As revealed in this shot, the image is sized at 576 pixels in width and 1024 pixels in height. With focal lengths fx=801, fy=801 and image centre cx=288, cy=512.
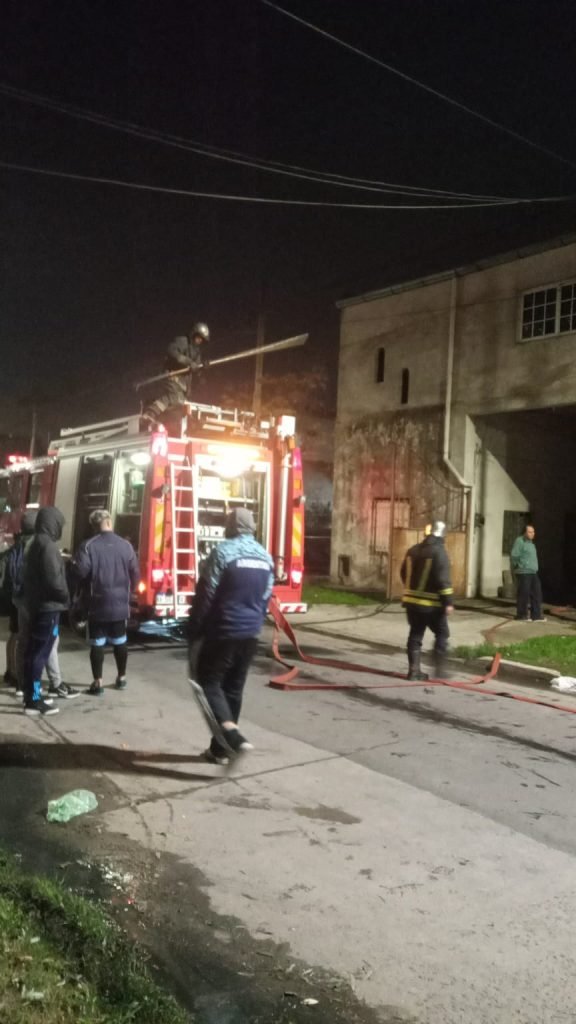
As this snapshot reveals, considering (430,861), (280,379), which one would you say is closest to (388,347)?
(280,379)

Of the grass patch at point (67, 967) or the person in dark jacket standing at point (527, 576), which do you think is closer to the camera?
the grass patch at point (67, 967)

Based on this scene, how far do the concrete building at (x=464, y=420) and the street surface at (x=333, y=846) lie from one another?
1009cm

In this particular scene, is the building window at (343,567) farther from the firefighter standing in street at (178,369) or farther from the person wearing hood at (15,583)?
the person wearing hood at (15,583)

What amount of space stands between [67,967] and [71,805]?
1.76 meters

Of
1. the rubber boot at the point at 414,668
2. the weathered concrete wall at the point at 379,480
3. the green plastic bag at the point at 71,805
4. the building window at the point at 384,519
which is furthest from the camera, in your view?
the building window at the point at 384,519

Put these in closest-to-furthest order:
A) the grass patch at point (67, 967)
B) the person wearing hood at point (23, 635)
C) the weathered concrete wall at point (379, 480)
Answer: the grass patch at point (67, 967)
the person wearing hood at point (23, 635)
the weathered concrete wall at point (379, 480)

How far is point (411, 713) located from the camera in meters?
7.30

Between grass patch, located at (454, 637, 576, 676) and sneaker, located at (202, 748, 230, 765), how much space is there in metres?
5.40

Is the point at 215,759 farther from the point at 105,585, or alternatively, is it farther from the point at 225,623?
the point at 105,585

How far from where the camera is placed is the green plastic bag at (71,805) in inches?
178

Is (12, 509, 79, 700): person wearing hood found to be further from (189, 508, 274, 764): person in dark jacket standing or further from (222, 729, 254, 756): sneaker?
(222, 729, 254, 756): sneaker

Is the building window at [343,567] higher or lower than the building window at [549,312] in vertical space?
lower

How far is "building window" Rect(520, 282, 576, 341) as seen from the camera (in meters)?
15.3

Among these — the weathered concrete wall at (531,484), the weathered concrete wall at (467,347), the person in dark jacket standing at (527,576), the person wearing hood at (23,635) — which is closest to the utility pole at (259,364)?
the weathered concrete wall at (467,347)
